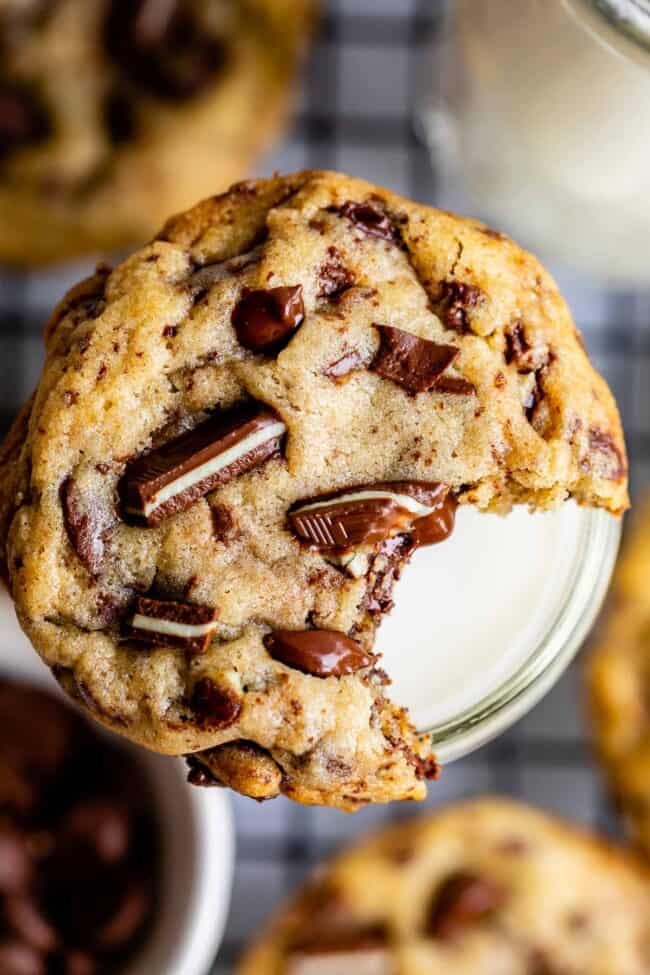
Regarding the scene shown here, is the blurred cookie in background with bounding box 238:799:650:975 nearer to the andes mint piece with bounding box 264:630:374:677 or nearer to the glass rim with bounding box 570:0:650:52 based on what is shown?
the andes mint piece with bounding box 264:630:374:677

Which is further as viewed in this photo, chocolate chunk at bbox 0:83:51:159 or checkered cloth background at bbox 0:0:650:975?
checkered cloth background at bbox 0:0:650:975

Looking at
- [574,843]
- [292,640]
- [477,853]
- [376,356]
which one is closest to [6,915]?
[477,853]

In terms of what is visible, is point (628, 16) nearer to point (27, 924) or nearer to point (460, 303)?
point (460, 303)

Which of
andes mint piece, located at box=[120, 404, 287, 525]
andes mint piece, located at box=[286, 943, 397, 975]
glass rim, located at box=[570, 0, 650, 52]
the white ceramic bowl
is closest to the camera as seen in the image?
andes mint piece, located at box=[120, 404, 287, 525]

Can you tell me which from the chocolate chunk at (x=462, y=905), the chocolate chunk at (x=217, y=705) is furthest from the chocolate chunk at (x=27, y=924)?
the chocolate chunk at (x=217, y=705)

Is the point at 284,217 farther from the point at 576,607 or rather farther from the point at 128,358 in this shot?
the point at 576,607

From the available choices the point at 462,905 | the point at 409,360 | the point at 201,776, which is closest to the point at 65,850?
the point at 462,905

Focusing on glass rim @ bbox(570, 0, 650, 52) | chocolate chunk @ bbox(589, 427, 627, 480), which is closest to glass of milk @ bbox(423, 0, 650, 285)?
glass rim @ bbox(570, 0, 650, 52)
